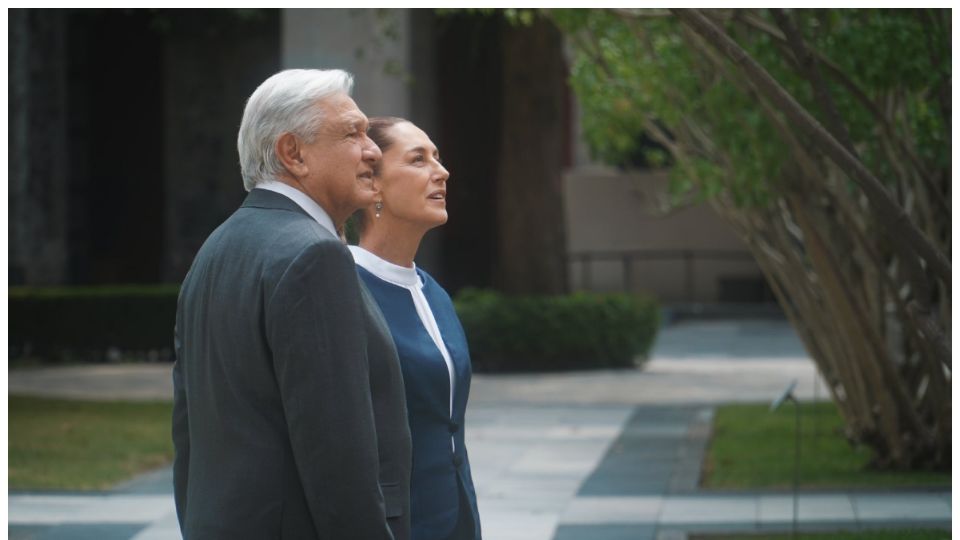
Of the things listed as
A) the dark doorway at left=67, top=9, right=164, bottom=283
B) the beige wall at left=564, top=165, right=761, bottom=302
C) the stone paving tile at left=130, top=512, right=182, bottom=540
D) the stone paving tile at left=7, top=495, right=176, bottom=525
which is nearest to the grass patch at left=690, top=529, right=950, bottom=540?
the stone paving tile at left=130, top=512, right=182, bottom=540

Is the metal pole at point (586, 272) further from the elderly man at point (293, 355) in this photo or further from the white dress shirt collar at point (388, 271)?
the elderly man at point (293, 355)

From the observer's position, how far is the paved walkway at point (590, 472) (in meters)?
8.06

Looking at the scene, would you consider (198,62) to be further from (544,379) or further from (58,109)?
(544,379)

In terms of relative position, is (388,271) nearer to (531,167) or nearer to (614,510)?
(614,510)

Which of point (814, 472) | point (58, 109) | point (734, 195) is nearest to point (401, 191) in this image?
point (734, 195)

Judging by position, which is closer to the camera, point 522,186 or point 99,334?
point 522,186

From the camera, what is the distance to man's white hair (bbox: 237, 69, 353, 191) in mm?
2996

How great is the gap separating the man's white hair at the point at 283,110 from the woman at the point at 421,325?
0.55 m

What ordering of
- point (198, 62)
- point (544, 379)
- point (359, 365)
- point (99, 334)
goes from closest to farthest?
point (359, 365) < point (544, 379) < point (99, 334) < point (198, 62)

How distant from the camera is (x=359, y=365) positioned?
9.28ft

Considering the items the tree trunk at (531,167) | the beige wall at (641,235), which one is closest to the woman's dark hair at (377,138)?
the tree trunk at (531,167)

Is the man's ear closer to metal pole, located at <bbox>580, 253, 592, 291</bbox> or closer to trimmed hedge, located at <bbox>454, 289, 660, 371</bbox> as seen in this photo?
trimmed hedge, located at <bbox>454, 289, 660, 371</bbox>
